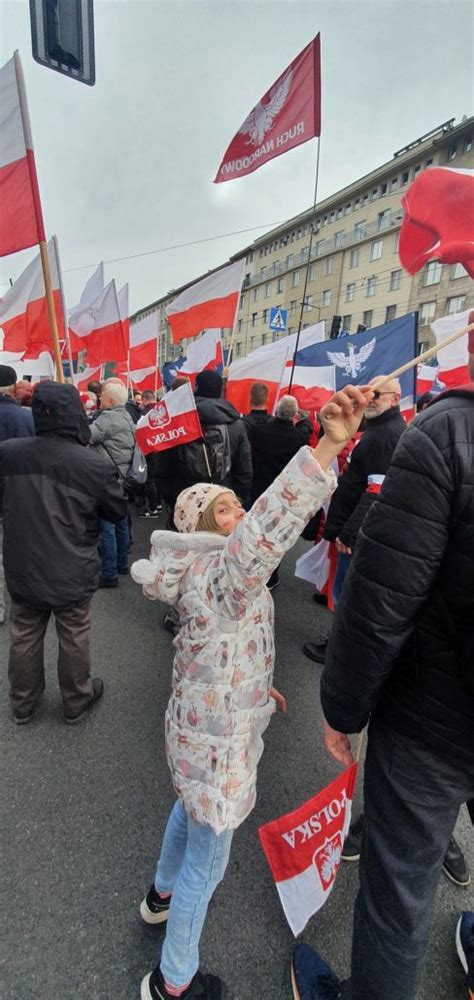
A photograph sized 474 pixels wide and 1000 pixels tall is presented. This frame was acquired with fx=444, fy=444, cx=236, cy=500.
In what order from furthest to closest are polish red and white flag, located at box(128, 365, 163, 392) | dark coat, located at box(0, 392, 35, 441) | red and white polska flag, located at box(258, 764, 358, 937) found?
polish red and white flag, located at box(128, 365, 163, 392), dark coat, located at box(0, 392, 35, 441), red and white polska flag, located at box(258, 764, 358, 937)

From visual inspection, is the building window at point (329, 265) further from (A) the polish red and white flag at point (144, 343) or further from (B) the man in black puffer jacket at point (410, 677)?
(B) the man in black puffer jacket at point (410, 677)

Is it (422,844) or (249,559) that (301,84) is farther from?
(422,844)

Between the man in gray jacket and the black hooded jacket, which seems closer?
the black hooded jacket

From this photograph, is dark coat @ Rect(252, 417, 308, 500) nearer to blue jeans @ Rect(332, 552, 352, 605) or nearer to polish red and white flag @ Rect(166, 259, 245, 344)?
blue jeans @ Rect(332, 552, 352, 605)

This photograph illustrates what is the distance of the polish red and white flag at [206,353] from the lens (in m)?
5.71

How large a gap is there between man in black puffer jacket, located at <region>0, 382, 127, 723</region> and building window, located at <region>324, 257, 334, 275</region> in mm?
41394

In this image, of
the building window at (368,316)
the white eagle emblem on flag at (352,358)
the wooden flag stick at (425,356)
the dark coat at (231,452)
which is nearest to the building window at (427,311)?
the building window at (368,316)

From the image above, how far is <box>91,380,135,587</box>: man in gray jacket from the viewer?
4.37 metres

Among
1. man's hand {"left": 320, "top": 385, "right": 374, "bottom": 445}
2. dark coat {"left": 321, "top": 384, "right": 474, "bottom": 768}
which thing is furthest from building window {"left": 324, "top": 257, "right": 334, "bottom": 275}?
dark coat {"left": 321, "top": 384, "right": 474, "bottom": 768}

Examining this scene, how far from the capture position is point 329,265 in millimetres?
→ 38375

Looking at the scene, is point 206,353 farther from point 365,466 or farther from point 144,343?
point 365,466

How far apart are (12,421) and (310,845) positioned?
12.0 feet

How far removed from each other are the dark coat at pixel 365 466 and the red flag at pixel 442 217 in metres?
1.45

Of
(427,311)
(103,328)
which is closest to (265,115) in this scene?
(103,328)
